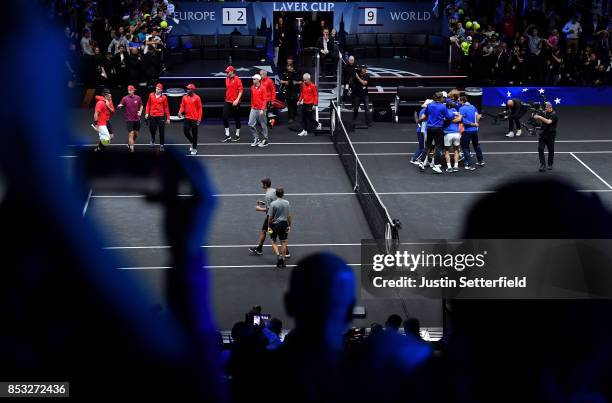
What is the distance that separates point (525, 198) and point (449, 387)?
0.59 m

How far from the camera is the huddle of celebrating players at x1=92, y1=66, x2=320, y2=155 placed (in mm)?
23125

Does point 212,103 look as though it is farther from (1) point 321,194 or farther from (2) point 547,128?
(2) point 547,128

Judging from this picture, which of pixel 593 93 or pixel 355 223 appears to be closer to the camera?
pixel 355 223

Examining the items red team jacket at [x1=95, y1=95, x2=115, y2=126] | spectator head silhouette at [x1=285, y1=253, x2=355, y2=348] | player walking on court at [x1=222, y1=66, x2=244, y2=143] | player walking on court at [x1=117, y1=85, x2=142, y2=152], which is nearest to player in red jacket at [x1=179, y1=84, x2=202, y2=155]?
player walking on court at [x1=117, y1=85, x2=142, y2=152]

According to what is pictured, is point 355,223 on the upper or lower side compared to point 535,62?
lower

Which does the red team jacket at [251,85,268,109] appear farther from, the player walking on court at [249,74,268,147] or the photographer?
the photographer

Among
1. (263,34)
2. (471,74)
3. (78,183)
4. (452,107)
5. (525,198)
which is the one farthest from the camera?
(263,34)

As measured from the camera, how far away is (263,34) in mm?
36531

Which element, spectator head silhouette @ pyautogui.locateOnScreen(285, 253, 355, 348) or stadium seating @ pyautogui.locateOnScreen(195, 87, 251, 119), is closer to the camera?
spectator head silhouette @ pyautogui.locateOnScreen(285, 253, 355, 348)

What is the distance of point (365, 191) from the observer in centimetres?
1962

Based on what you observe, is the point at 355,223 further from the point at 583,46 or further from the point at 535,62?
the point at 583,46

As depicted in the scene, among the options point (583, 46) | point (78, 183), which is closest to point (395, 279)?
point (78, 183)

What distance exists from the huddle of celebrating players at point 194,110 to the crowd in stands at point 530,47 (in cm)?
705

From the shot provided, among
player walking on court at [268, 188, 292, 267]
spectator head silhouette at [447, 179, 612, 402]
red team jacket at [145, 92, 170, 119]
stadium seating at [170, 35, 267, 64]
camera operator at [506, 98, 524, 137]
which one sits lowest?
player walking on court at [268, 188, 292, 267]
